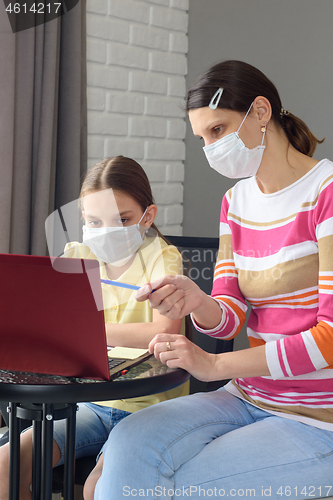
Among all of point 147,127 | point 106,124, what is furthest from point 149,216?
point 147,127

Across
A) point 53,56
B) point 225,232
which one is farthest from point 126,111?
point 225,232

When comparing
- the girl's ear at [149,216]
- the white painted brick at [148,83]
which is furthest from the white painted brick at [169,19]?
the girl's ear at [149,216]

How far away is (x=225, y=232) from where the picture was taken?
1.20 m

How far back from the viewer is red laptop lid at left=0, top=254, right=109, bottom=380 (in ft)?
2.28

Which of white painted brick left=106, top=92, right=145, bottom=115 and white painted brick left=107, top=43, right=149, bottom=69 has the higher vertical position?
white painted brick left=107, top=43, right=149, bottom=69

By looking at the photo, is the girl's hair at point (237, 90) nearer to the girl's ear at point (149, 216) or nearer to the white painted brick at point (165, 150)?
the girl's ear at point (149, 216)

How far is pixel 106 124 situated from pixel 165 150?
1.08 ft

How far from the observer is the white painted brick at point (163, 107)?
2.23m

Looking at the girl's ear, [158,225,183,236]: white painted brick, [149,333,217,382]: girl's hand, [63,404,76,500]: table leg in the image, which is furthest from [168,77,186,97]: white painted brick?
[63,404,76,500]: table leg

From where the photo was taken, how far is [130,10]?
2129 mm

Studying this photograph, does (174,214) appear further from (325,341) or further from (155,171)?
(325,341)

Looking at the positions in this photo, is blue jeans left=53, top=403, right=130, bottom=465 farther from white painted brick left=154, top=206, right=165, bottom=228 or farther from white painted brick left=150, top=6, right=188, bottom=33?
white painted brick left=150, top=6, right=188, bottom=33

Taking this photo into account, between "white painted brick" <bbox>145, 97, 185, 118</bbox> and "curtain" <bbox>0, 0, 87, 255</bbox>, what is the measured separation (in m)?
0.36

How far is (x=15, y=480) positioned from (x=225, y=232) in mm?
674
